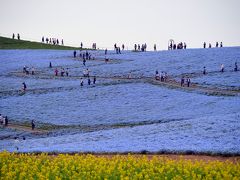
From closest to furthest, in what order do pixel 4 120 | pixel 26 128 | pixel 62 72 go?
1. pixel 26 128
2. pixel 4 120
3. pixel 62 72

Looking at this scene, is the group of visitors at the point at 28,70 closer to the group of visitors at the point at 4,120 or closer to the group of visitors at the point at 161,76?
the group of visitors at the point at 161,76

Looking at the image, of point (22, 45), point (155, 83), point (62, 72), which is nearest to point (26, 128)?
point (155, 83)

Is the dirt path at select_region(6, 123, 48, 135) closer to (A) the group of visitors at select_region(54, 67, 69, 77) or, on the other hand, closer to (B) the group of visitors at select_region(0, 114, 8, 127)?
(B) the group of visitors at select_region(0, 114, 8, 127)

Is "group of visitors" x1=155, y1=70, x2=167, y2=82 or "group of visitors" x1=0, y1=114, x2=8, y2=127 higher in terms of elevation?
"group of visitors" x1=155, y1=70, x2=167, y2=82

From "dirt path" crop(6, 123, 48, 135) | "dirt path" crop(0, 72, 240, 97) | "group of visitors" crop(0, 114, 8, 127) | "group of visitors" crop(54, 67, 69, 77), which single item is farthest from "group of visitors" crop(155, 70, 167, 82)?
"group of visitors" crop(0, 114, 8, 127)

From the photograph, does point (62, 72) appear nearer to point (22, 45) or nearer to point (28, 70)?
point (28, 70)

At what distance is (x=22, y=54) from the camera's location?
90750 mm

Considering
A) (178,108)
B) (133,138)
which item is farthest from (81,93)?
(133,138)

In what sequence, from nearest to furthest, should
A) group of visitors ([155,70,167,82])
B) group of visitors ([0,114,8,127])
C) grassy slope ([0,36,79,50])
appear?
group of visitors ([0,114,8,127]), group of visitors ([155,70,167,82]), grassy slope ([0,36,79,50])

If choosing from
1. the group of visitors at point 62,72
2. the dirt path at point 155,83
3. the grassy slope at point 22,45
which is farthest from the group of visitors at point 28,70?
the grassy slope at point 22,45

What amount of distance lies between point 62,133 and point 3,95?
2207cm

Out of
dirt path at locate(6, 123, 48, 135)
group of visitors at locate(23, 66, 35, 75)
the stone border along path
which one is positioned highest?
group of visitors at locate(23, 66, 35, 75)

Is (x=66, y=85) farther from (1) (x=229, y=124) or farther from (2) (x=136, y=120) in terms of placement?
(1) (x=229, y=124)

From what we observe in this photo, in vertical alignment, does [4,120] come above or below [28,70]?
below
